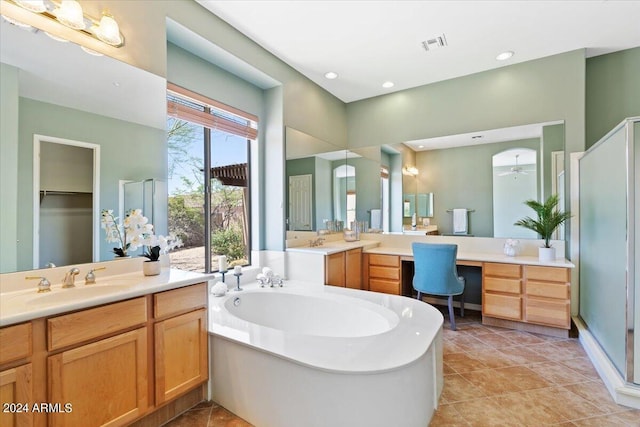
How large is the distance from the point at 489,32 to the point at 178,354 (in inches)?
144

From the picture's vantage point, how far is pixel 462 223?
383 cm

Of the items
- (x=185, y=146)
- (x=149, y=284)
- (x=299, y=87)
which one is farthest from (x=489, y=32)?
(x=149, y=284)

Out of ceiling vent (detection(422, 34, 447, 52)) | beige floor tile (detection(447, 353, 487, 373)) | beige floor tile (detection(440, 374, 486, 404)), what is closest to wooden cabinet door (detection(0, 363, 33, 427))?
beige floor tile (detection(440, 374, 486, 404))

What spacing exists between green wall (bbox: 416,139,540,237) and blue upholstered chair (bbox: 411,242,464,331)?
0.88 m

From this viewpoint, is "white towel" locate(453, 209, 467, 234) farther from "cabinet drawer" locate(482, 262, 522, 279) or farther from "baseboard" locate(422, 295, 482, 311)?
"baseboard" locate(422, 295, 482, 311)

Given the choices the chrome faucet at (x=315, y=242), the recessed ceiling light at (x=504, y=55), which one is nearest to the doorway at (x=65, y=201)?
the chrome faucet at (x=315, y=242)

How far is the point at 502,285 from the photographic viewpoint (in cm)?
312

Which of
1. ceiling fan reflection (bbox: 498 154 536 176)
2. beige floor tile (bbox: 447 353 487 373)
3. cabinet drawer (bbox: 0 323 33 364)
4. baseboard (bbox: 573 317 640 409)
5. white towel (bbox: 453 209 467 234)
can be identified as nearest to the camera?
cabinet drawer (bbox: 0 323 33 364)

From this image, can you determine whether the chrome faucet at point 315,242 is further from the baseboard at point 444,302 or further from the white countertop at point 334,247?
the baseboard at point 444,302

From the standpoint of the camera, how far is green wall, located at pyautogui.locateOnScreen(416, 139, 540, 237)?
365 cm

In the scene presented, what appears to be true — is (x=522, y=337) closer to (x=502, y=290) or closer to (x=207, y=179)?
(x=502, y=290)

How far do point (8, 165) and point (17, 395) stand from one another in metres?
1.11

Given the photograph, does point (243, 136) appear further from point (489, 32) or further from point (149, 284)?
point (489, 32)

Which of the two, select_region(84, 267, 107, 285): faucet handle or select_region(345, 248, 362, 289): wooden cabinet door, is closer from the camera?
select_region(84, 267, 107, 285): faucet handle
